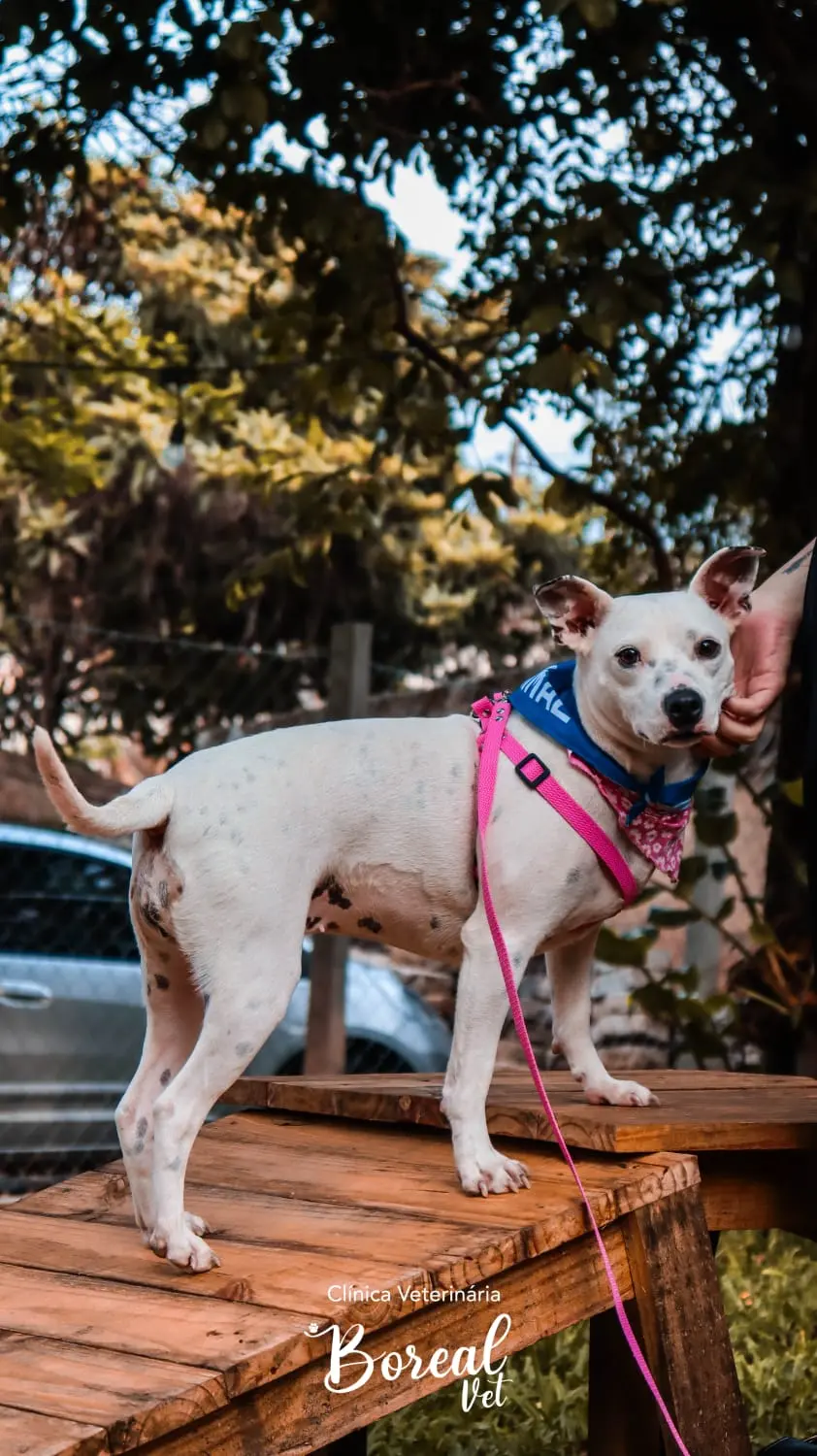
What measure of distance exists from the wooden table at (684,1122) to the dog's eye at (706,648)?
79 centimetres

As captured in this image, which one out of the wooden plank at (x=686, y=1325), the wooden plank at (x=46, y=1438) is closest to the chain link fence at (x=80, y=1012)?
the wooden plank at (x=686, y=1325)

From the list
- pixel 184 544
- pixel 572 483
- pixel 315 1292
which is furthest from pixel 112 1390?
pixel 184 544

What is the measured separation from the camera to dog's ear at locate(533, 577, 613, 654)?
248 centimetres

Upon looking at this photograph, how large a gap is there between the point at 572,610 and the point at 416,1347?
1.19 m

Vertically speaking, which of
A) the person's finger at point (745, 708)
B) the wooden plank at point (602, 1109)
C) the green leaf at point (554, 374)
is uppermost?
the green leaf at point (554, 374)

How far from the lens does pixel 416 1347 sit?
2.13 meters

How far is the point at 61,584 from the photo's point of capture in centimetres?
1292

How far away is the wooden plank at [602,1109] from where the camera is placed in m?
2.51

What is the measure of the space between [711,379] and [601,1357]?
4103 mm

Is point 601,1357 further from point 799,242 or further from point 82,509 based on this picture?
point 82,509

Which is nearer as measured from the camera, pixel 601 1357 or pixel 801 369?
pixel 601 1357

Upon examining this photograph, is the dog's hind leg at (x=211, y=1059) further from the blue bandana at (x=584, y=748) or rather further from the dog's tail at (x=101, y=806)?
the blue bandana at (x=584, y=748)

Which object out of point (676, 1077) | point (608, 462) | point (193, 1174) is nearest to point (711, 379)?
point (608, 462)

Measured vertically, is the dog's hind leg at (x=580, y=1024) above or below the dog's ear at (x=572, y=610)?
below
